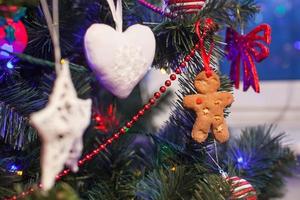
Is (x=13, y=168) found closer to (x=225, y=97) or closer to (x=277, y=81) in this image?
(x=225, y=97)

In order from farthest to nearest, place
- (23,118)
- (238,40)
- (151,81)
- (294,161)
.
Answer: (151,81) → (294,161) → (238,40) → (23,118)

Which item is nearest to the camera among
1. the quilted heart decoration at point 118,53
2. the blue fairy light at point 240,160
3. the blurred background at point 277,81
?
the quilted heart decoration at point 118,53

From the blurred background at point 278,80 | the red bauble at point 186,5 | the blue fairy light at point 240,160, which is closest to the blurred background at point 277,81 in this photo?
the blurred background at point 278,80

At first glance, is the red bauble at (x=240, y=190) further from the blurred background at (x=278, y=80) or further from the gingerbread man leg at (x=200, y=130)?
the blurred background at (x=278, y=80)

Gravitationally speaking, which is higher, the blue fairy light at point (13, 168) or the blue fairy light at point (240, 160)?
the blue fairy light at point (13, 168)

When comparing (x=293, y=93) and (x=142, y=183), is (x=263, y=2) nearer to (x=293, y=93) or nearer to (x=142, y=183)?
(x=293, y=93)

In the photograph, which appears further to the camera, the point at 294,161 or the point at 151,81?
the point at 151,81

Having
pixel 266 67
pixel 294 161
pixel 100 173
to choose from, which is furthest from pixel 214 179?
pixel 266 67

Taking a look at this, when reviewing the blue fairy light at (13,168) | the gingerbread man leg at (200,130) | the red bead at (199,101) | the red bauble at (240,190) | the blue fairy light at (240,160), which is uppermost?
the red bead at (199,101)

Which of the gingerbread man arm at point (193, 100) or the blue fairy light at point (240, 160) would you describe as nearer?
the gingerbread man arm at point (193, 100)
